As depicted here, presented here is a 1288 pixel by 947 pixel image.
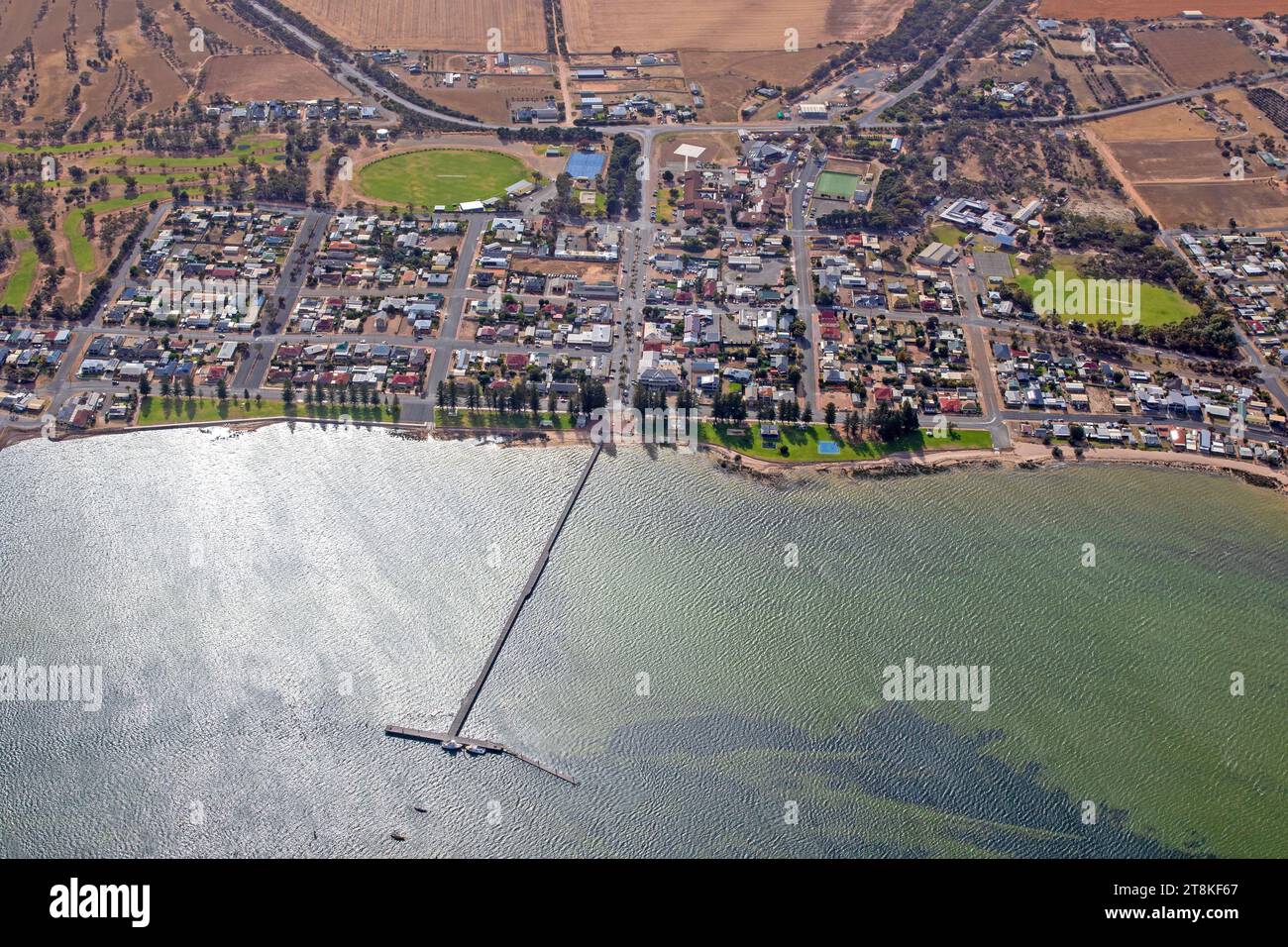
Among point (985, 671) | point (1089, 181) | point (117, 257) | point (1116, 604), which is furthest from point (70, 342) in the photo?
point (1089, 181)

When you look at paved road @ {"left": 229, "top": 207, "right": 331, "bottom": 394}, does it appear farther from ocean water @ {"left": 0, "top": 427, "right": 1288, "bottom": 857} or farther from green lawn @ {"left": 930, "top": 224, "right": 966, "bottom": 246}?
green lawn @ {"left": 930, "top": 224, "right": 966, "bottom": 246}

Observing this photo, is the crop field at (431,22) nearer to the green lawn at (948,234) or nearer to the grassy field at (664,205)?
the grassy field at (664,205)

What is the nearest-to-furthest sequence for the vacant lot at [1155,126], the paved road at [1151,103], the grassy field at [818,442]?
the grassy field at [818,442] → the vacant lot at [1155,126] → the paved road at [1151,103]

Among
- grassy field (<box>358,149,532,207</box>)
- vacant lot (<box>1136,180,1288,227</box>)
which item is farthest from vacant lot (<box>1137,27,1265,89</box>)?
grassy field (<box>358,149,532,207</box>)

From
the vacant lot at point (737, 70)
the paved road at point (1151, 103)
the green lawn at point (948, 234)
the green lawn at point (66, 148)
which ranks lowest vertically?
the green lawn at point (948, 234)

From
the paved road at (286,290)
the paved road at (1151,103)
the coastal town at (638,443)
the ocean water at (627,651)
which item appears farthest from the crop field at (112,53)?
the paved road at (1151,103)

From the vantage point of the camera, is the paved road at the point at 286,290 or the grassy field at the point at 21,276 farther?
the grassy field at the point at 21,276

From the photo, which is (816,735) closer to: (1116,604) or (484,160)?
(1116,604)
